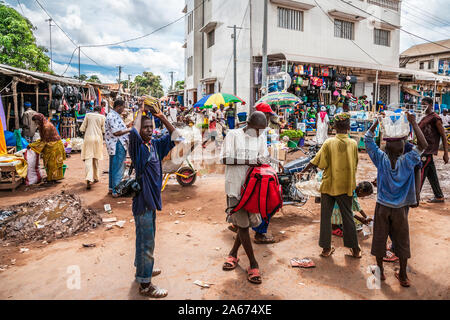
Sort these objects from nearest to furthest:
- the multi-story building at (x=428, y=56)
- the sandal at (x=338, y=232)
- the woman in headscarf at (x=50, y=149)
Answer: the sandal at (x=338, y=232) → the woman in headscarf at (x=50, y=149) → the multi-story building at (x=428, y=56)

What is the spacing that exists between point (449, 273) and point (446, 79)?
19.3m

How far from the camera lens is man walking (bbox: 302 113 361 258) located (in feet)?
11.8

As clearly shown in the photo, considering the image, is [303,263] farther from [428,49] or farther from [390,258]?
[428,49]

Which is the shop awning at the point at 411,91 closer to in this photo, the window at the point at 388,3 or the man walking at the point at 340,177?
the window at the point at 388,3

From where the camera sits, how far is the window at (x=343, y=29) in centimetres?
1956

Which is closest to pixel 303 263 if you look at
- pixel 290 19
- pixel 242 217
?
pixel 242 217

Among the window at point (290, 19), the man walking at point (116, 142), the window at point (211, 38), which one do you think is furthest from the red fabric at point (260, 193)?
the window at point (211, 38)

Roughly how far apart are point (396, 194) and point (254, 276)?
166cm

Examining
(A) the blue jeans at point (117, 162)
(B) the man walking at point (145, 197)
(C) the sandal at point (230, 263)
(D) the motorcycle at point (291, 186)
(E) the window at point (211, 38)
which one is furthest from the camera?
(E) the window at point (211, 38)

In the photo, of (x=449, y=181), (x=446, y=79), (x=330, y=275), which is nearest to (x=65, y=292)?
(x=330, y=275)

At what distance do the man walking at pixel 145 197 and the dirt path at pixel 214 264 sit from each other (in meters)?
0.21

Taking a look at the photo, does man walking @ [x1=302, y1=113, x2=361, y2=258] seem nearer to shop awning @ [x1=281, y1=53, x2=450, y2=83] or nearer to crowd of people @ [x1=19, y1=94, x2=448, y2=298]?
crowd of people @ [x1=19, y1=94, x2=448, y2=298]

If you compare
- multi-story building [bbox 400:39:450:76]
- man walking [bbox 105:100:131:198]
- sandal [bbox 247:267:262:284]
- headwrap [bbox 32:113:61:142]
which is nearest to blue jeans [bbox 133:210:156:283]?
sandal [bbox 247:267:262:284]

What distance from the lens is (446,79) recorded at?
18.4 meters
